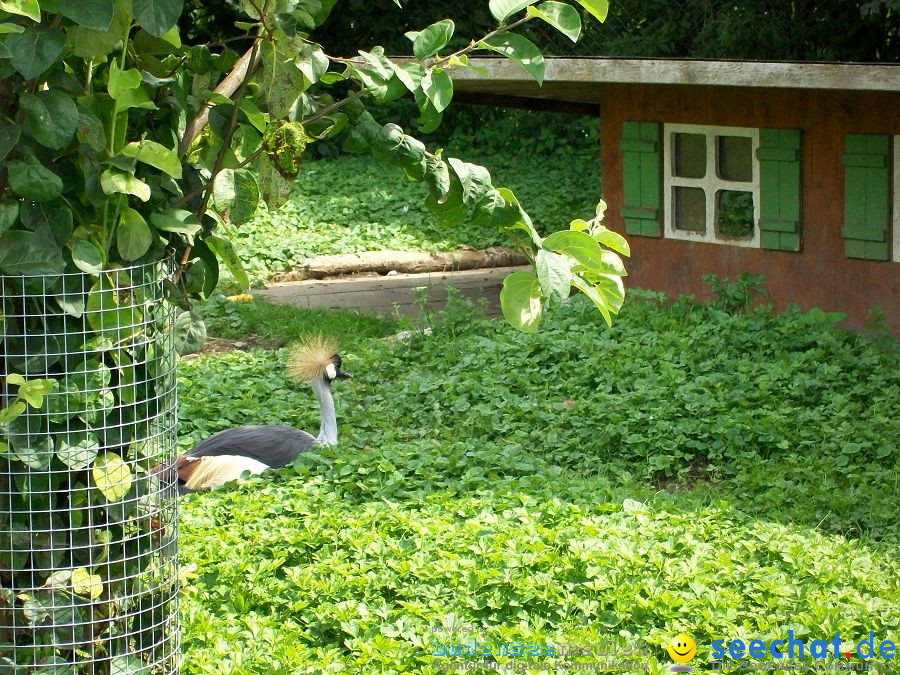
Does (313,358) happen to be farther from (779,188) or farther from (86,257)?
(779,188)

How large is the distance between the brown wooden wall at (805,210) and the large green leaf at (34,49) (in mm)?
7133

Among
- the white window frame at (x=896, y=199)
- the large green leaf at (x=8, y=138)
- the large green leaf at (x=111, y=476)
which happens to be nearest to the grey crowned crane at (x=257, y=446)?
the large green leaf at (x=111, y=476)

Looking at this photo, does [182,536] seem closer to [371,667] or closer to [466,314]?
[371,667]

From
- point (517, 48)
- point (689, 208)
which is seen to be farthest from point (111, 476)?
point (689, 208)

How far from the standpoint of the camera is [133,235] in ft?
8.96

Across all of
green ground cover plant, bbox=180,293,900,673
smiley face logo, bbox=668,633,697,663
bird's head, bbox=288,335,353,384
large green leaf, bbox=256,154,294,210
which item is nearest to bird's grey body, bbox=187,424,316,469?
green ground cover plant, bbox=180,293,900,673

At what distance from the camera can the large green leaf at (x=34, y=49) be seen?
2387mm

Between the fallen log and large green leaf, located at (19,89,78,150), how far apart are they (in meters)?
10.0

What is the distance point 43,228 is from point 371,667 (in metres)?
1.84

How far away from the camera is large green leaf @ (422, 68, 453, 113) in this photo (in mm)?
2686

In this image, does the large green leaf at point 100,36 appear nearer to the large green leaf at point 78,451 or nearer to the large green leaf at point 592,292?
the large green leaf at point 78,451

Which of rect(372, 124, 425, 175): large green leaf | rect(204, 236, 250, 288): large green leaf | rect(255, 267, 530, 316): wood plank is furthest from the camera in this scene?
rect(255, 267, 530, 316): wood plank

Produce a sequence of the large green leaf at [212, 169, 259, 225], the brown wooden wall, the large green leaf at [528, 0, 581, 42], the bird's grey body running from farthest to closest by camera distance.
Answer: the brown wooden wall
the bird's grey body
the large green leaf at [212, 169, 259, 225]
the large green leaf at [528, 0, 581, 42]

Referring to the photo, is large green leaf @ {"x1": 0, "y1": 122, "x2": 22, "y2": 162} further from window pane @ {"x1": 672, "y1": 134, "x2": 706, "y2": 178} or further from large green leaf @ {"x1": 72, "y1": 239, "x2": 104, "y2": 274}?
window pane @ {"x1": 672, "y1": 134, "x2": 706, "y2": 178}
